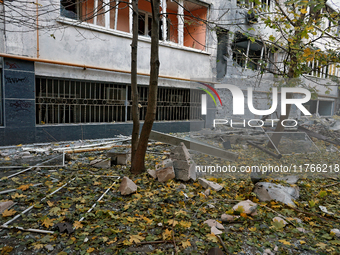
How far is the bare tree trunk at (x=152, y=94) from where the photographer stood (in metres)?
3.92

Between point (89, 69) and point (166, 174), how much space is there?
16.3 feet

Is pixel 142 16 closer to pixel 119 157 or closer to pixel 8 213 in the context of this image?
pixel 119 157

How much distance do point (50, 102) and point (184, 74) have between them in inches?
Result: 213

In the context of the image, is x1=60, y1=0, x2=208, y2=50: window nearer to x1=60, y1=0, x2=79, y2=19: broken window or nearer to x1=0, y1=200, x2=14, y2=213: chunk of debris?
x1=60, y1=0, x2=79, y2=19: broken window

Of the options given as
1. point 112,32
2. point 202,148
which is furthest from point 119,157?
point 112,32

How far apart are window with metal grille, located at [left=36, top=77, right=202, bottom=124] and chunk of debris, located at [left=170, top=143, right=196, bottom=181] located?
3870mm

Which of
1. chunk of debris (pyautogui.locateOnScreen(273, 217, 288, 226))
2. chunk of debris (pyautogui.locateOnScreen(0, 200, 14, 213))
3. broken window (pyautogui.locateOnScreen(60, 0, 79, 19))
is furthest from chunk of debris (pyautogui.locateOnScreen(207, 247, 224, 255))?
broken window (pyautogui.locateOnScreen(60, 0, 79, 19))

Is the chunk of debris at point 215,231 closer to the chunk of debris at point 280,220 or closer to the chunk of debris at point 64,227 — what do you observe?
the chunk of debris at point 280,220

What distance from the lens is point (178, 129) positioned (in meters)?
9.93

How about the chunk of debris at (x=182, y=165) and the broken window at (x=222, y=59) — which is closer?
the chunk of debris at (x=182, y=165)

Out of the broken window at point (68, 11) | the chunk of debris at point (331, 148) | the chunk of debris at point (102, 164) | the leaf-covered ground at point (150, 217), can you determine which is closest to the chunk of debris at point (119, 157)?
the chunk of debris at point (102, 164)

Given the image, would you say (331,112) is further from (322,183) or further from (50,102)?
(50,102)

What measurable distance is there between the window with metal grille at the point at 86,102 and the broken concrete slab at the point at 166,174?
4.05 meters

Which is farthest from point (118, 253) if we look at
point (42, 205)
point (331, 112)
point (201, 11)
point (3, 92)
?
point (331, 112)
